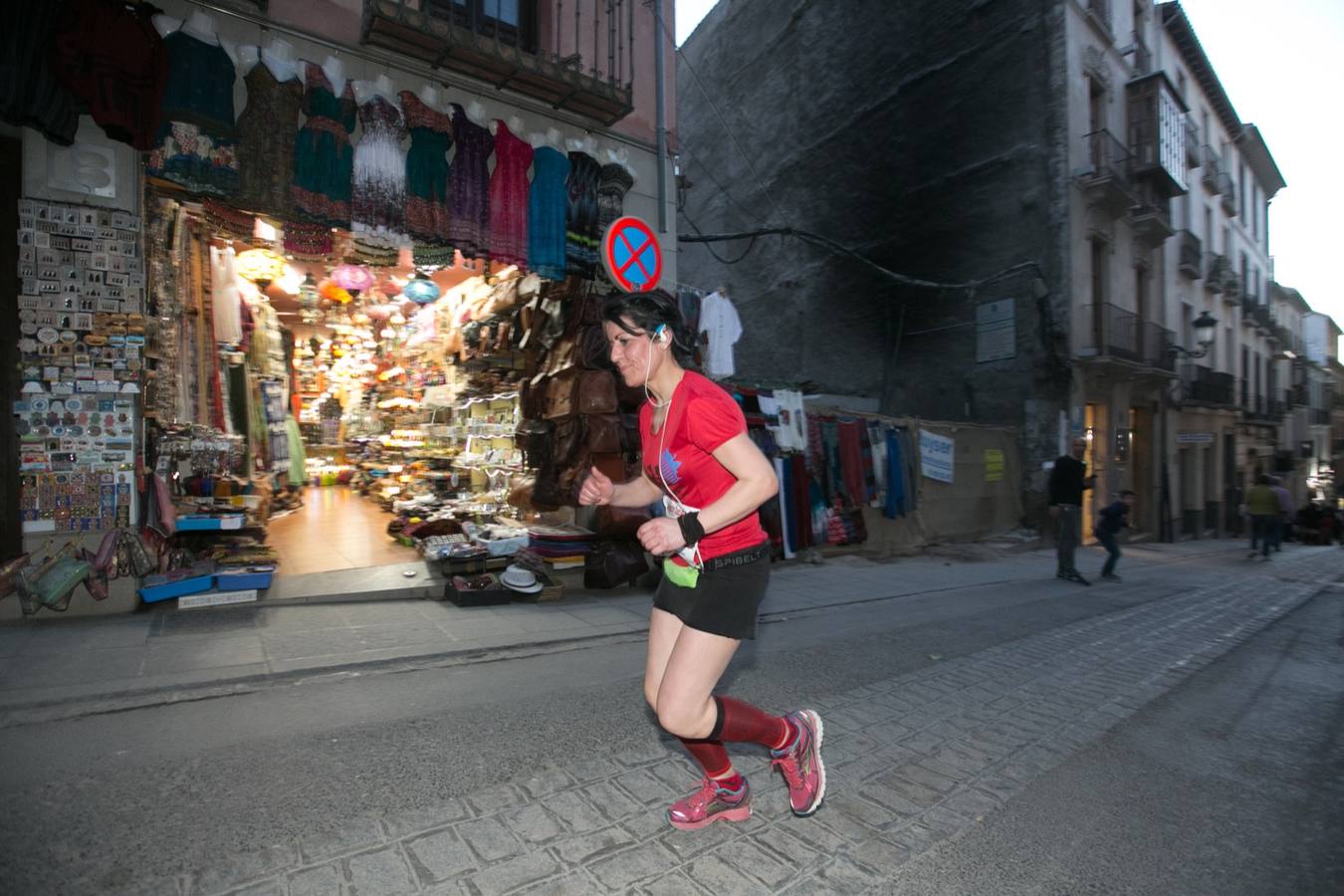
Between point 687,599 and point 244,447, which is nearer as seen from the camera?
point 687,599

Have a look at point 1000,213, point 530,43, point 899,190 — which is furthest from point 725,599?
point 899,190

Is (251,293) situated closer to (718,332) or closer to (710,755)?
(718,332)

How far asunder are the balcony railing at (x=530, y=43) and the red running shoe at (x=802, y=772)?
657 cm

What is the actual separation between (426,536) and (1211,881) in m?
7.30

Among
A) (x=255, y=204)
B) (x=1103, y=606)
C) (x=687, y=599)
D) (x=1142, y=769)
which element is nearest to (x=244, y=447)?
(x=255, y=204)

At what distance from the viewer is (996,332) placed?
48.2 ft

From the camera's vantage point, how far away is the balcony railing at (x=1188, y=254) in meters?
19.8

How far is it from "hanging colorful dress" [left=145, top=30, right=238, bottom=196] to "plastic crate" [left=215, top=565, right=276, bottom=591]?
3.22m

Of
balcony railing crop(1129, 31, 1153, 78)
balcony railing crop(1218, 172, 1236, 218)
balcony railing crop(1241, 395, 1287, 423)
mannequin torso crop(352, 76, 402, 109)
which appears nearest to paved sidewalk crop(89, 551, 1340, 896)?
mannequin torso crop(352, 76, 402, 109)

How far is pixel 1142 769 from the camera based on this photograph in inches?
119

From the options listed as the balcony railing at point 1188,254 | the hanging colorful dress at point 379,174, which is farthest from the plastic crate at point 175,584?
the balcony railing at point 1188,254

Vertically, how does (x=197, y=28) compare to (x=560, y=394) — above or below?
above

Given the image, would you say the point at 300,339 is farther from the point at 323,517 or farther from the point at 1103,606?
the point at 1103,606

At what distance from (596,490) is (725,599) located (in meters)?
0.72
